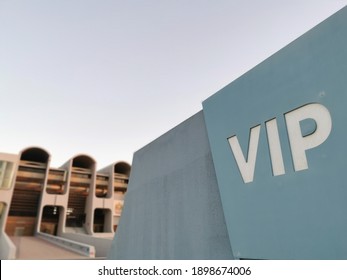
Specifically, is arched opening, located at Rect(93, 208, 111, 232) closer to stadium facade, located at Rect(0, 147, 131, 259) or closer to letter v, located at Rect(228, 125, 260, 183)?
stadium facade, located at Rect(0, 147, 131, 259)

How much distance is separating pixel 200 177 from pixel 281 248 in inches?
85.6

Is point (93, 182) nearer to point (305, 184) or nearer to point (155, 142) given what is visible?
point (155, 142)

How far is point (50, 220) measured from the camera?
105 ft

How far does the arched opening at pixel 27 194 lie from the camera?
95.9 ft

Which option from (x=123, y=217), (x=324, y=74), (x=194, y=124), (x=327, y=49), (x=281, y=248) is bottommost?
(x=281, y=248)

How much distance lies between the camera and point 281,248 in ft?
11.2

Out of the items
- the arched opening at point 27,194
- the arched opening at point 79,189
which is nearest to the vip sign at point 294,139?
the arched opening at point 27,194

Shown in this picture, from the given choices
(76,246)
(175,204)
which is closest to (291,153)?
(175,204)

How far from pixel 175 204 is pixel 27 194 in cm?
3178

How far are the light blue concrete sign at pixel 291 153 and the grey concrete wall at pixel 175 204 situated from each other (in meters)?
0.52

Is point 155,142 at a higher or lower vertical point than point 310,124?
higher

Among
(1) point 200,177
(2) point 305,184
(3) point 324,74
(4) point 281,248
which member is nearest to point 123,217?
(1) point 200,177

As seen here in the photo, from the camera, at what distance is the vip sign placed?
3266 mm

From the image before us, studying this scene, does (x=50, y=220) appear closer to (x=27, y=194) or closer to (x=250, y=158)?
(x=27, y=194)
